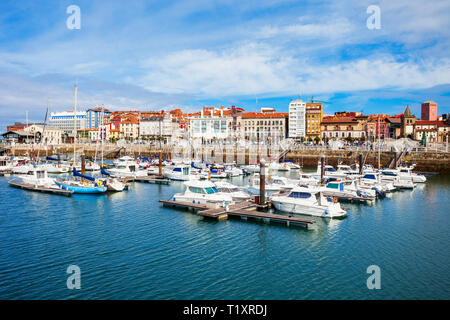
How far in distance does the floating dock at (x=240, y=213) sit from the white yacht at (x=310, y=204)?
7.53ft

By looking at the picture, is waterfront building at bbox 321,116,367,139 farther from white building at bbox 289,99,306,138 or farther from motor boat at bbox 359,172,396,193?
motor boat at bbox 359,172,396,193

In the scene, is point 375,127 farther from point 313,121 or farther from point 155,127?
point 155,127

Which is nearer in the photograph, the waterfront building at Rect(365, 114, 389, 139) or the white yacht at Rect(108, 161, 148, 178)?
the white yacht at Rect(108, 161, 148, 178)

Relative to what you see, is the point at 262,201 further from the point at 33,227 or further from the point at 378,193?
the point at 33,227

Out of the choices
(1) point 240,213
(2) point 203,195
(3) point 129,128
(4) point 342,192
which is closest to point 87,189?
(2) point 203,195

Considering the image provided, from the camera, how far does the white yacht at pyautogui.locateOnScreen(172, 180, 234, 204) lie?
98.8ft

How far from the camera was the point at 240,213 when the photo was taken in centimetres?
2689

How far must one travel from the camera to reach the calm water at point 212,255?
49.5 feet

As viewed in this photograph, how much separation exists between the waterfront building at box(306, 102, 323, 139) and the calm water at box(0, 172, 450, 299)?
94.2m

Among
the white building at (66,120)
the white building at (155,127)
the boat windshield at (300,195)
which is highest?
the white building at (66,120)

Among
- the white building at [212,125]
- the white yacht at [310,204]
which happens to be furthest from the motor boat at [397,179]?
the white building at [212,125]

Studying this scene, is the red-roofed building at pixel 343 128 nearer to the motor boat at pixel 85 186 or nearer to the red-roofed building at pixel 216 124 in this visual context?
the red-roofed building at pixel 216 124

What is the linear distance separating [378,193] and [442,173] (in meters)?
32.0

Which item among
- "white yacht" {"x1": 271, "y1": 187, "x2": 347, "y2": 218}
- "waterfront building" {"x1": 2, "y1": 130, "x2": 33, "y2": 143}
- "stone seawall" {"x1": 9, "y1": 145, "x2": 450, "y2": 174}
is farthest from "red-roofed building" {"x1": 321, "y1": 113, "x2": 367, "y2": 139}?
"waterfront building" {"x1": 2, "y1": 130, "x2": 33, "y2": 143}
